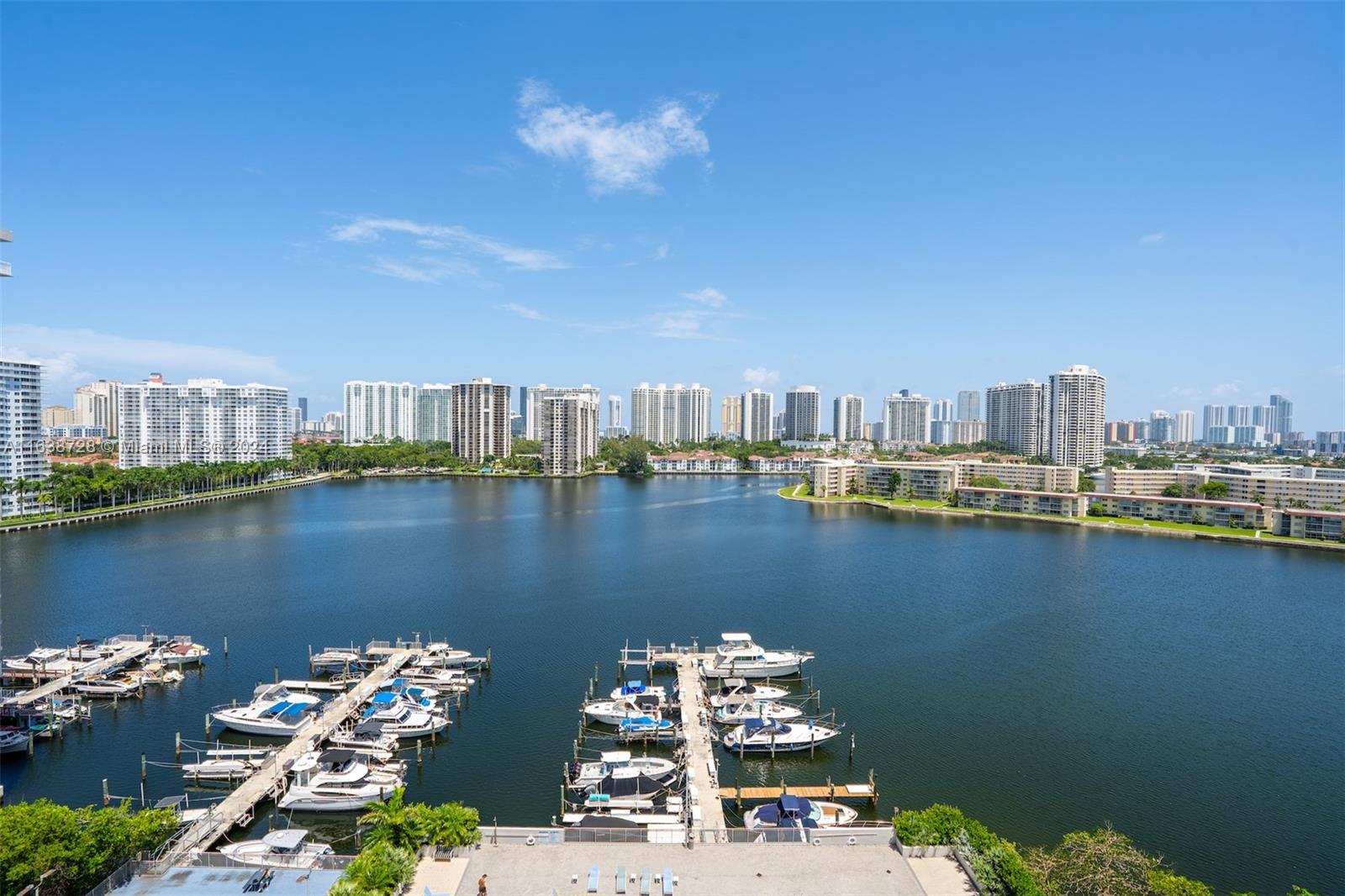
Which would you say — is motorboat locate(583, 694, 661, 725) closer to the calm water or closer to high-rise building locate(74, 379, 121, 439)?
the calm water

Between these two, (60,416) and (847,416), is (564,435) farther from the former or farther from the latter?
(60,416)

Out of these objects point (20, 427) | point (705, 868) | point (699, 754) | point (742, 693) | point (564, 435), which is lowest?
point (742, 693)

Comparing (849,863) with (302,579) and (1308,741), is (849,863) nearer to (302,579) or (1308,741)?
(1308,741)

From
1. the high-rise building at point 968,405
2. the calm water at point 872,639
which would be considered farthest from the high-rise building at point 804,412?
the calm water at point 872,639

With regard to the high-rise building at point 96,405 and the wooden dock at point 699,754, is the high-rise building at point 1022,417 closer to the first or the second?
the wooden dock at point 699,754

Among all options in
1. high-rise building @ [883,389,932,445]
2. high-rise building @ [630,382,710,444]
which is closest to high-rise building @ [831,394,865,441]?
high-rise building @ [883,389,932,445]

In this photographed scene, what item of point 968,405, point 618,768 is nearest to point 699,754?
point 618,768

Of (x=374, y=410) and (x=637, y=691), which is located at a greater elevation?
(x=374, y=410)
